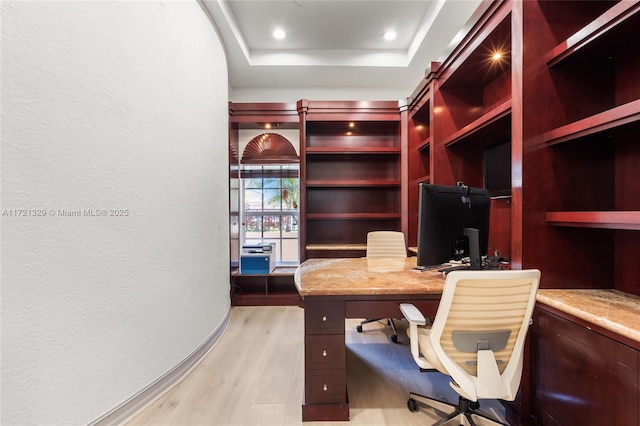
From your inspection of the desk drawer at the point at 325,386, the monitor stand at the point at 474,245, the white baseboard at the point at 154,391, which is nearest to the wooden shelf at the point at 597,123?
the monitor stand at the point at 474,245

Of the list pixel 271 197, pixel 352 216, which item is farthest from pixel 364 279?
pixel 271 197

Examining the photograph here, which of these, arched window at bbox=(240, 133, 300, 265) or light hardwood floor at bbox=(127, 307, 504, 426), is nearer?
light hardwood floor at bbox=(127, 307, 504, 426)

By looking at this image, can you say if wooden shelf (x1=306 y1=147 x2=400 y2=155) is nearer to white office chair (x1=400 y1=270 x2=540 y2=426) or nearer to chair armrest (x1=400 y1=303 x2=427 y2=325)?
chair armrest (x1=400 y1=303 x2=427 y2=325)

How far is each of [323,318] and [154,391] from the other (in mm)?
1344

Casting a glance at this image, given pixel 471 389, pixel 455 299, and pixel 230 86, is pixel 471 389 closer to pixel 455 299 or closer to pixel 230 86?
pixel 455 299

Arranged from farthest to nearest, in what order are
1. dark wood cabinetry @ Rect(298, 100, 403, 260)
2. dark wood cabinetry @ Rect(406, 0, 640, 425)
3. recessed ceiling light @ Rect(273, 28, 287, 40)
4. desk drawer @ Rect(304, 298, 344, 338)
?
1. dark wood cabinetry @ Rect(298, 100, 403, 260)
2. recessed ceiling light @ Rect(273, 28, 287, 40)
3. desk drawer @ Rect(304, 298, 344, 338)
4. dark wood cabinetry @ Rect(406, 0, 640, 425)

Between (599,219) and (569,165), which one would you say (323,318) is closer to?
(599,219)

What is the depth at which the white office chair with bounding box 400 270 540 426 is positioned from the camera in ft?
3.57

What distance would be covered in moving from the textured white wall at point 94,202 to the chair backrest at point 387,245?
184cm

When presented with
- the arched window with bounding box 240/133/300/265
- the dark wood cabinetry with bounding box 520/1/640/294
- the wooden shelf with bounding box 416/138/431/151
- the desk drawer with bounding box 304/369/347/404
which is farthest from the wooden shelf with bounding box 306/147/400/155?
the desk drawer with bounding box 304/369/347/404

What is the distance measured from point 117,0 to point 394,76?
10.5ft

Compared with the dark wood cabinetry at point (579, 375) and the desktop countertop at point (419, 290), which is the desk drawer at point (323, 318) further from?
the dark wood cabinetry at point (579, 375)

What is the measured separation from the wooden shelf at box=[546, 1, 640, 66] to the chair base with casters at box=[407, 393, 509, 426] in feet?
6.70

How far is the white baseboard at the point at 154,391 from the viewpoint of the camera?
1.44 meters
